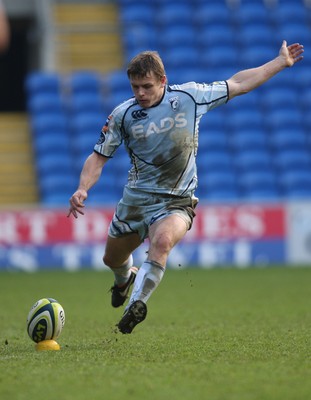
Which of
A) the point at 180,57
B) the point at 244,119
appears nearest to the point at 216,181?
the point at 244,119

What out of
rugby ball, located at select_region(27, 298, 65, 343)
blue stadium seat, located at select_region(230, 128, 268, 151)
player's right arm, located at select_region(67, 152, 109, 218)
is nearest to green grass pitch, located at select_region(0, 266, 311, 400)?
rugby ball, located at select_region(27, 298, 65, 343)

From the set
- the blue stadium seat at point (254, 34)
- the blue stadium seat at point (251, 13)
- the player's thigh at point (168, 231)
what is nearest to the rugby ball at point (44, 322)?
the player's thigh at point (168, 231)

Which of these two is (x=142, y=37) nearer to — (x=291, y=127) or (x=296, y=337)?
(x=291, y=127)

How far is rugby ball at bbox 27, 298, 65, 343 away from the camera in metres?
7.80

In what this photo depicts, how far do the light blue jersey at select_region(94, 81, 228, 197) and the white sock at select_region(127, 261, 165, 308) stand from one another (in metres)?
0.76

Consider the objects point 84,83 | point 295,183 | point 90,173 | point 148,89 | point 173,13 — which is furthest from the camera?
point 173,13

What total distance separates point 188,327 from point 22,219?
948 cm

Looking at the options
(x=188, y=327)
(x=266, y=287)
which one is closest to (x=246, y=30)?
(x=266, y=287)

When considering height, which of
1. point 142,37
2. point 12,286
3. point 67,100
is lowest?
point 12,286

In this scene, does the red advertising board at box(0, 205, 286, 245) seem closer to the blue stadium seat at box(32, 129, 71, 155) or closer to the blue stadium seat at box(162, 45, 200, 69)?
the blue stadium seat at box(32, 129, 71, 155)

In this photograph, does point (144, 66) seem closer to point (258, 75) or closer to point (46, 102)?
point (258, 75)

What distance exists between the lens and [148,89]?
800 centimetres

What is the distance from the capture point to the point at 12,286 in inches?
602

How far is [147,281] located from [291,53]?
2.29 metres
